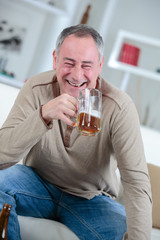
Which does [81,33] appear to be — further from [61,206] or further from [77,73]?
[61,206]

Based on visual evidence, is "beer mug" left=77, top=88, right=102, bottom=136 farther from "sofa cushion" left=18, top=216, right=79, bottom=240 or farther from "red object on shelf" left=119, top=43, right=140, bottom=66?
"red object on shelf" left=119, top=43, right=140, bottom=66

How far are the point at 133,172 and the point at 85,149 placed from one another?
0.30m

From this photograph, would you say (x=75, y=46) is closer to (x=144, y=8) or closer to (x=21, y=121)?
(x=21, y=121)

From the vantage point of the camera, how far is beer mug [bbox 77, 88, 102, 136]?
1.26 m

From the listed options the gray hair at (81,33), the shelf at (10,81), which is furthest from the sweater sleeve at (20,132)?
the shelf at (10,81)

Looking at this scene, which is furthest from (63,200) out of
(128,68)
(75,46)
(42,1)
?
(42,1)

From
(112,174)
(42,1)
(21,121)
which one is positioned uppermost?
(42,1)

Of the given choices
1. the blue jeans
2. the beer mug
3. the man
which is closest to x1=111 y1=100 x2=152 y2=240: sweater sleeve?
the man

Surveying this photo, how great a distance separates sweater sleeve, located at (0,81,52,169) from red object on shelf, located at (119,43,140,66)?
2584mm

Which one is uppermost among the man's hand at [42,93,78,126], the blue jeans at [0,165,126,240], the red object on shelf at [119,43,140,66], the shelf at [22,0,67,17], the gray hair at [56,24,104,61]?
the shelf at [22,0,67,17]

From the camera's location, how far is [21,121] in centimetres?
160

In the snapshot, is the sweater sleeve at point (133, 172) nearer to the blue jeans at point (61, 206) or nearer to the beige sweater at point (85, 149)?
the beige sweater at point (85, 149)

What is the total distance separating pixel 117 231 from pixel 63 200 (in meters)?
0.32

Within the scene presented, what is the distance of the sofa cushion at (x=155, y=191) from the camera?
2.17 metres
